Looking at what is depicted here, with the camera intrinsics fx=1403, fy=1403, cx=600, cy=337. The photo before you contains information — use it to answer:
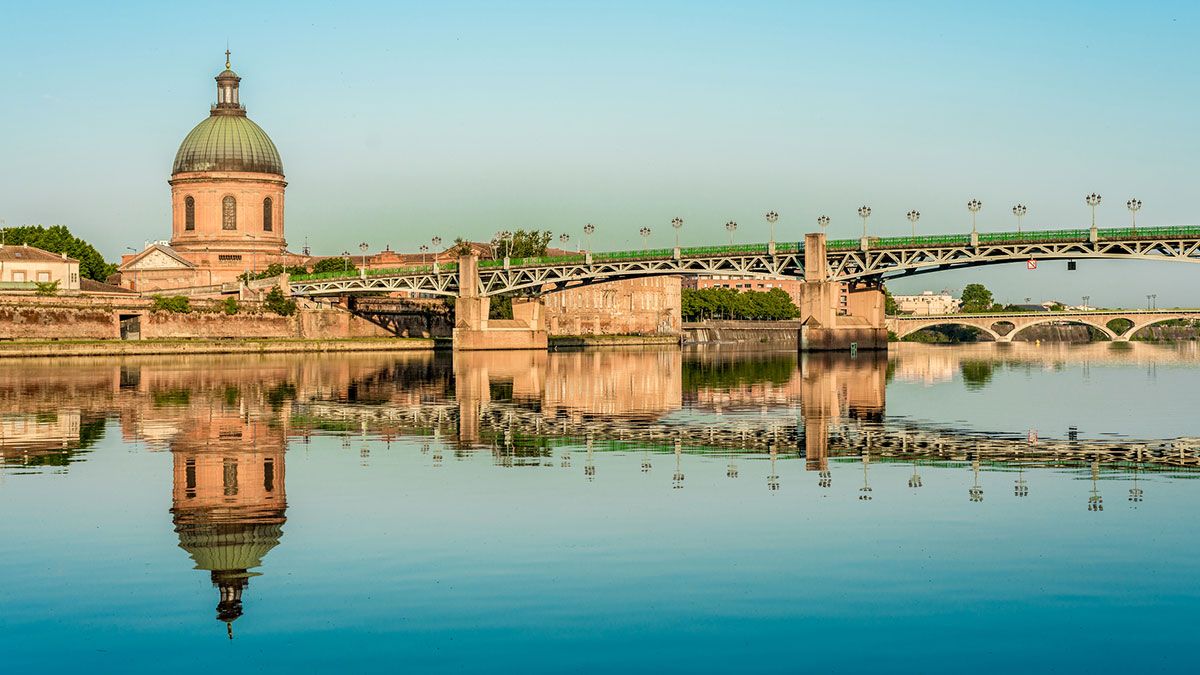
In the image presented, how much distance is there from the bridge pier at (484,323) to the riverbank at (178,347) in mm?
6780

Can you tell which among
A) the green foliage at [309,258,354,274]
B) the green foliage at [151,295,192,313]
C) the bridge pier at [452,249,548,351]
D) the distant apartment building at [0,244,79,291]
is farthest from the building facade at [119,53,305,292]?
the bridge pier at [452,249,548,351]

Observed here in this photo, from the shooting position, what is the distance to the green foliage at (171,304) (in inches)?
5148

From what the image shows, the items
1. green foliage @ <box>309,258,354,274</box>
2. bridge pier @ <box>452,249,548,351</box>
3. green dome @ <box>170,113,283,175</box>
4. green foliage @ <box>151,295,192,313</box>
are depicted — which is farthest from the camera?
green foliage @ <box>309,258,354,274</box>

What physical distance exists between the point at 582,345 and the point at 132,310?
53466 millimetres

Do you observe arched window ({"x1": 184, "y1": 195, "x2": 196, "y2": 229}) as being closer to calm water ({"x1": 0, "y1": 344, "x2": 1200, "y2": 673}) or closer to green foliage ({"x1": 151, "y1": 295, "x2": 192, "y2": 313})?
green foliage ({"x1": 151, "y1": 295, "x2": 192, "y2": 313})

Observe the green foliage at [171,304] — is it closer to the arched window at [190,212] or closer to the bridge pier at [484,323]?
the bridge pier at [484,323]

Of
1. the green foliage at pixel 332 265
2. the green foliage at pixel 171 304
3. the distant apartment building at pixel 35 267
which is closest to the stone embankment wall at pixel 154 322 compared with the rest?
the green foliage at pixel 171 304

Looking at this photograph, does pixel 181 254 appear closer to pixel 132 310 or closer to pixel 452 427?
pixel 132 310

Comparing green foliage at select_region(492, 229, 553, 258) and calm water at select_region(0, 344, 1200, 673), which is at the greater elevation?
green foliage at select_region(492, 229, 553, 258)

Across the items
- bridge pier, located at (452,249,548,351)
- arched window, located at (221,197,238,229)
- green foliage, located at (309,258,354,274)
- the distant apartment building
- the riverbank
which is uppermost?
arched window, located at (221,197,238,229)

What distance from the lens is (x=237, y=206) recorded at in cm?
16250

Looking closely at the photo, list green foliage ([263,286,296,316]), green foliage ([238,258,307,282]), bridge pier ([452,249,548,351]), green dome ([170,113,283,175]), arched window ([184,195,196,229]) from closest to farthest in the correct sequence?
bridge pier ([452,249,548,351]) < green foliage ([263,286,296,316]) < green foliage ([238,258,307,282]) < green dome ([170,113,283,175]) < arched window ([184,195,196,229])

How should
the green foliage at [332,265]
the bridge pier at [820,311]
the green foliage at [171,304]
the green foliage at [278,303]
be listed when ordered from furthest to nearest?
1. the green foliage at [332,265]
2. the green foliage at [278,303]
3. the green foliage at [171,304]
4. the bridge pier at [820,311]

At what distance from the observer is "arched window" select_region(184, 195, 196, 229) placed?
163125 millimetres
